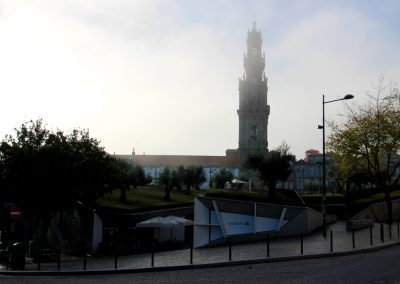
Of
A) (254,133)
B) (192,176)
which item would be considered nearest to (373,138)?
(192,176)

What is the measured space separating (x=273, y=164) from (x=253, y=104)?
234ft

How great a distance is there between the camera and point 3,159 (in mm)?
28766

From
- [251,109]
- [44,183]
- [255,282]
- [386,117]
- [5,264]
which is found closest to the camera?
[255,282]

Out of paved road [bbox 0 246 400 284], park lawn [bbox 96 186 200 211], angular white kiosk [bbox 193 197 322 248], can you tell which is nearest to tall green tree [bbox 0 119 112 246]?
park lawn [bbox 96 186 200 211]

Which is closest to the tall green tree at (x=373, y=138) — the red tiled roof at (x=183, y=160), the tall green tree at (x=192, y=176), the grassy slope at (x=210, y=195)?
the grassy slope at (x=210, y=195)

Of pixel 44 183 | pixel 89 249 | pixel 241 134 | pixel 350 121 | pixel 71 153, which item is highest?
pixel 241 134

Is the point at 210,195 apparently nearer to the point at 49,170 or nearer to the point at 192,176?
the point at 49,170

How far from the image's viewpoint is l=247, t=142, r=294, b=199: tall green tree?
42625 mm

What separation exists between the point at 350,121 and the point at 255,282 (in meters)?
23.9

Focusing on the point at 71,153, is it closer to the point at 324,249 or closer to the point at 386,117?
the point at 324,249

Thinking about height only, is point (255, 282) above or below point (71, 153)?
below

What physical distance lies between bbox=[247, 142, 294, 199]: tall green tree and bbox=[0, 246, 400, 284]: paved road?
2441 centimetres

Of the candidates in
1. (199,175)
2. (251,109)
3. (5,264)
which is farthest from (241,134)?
(5,264)

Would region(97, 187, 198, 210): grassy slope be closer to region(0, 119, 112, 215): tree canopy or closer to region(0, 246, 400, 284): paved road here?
region(0, 119, 112, 215): tree canopy
